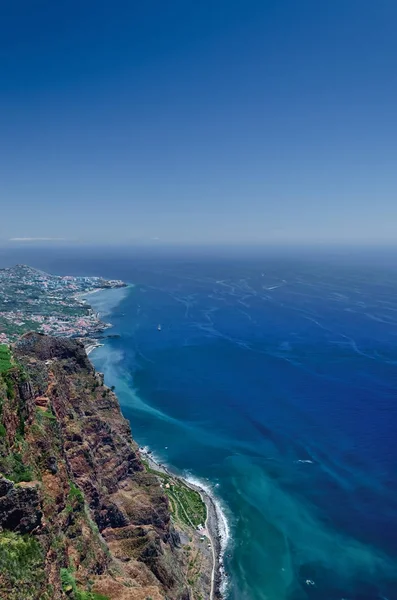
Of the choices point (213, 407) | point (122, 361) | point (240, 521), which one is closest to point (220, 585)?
point (240, 521)

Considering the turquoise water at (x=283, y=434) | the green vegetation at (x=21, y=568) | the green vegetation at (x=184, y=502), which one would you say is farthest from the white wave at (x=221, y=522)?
the green vegetation at (x=21, y=568)

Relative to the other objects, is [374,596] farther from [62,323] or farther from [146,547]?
[62,323]

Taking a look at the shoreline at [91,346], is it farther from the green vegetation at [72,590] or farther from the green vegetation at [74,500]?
the green vegetation at [72,590]

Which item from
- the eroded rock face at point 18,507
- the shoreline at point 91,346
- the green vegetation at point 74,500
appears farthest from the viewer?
the shoreline at point 91,346

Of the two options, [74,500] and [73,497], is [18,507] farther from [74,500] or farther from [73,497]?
[74,500]

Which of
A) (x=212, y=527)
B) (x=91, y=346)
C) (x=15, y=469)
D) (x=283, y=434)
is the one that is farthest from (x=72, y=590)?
(x=91, y=346)

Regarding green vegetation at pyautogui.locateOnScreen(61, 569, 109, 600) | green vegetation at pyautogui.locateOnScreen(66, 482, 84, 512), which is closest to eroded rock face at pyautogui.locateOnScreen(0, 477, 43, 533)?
green vegetation at pyautogui.locateOnScreen(61, 569, 109, 600)

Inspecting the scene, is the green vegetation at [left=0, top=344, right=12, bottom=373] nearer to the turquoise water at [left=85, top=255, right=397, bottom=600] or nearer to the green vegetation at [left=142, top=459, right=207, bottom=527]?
the green vegetation at [left=142, top=459, right=207, bottom=527]
